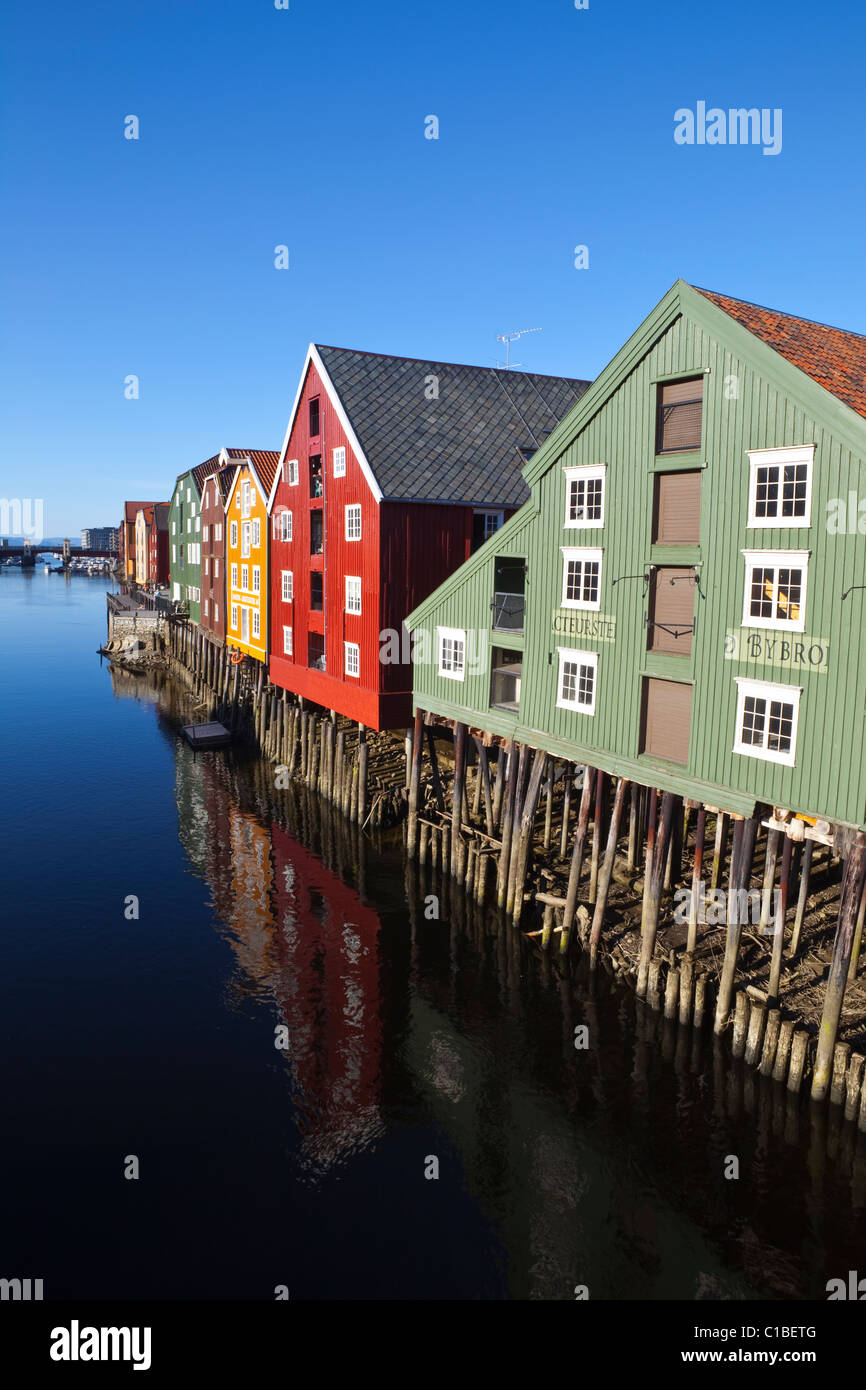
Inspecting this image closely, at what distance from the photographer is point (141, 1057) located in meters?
19.7

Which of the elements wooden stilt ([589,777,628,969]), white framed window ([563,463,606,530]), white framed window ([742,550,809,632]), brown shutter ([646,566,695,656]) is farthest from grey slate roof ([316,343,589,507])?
white framed window ([742,550,809,632])

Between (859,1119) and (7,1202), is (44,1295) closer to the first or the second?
(7,1202)

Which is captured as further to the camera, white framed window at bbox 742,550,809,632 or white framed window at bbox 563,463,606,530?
white framed window at bbox 563,463,606,530

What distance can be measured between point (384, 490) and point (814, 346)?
16.4m

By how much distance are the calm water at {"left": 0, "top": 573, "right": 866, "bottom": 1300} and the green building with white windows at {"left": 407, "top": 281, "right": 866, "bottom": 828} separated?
251 inches

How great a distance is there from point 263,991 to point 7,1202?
8271 millimetres

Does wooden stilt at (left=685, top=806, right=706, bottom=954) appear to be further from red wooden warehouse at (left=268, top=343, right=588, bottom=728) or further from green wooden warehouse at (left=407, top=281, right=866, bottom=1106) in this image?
red wooden warehouse at (left=268, top=343, right=588, bottom=728)

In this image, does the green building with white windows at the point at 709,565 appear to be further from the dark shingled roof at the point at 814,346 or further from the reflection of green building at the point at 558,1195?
the reflection of green building at the point at 558,1195

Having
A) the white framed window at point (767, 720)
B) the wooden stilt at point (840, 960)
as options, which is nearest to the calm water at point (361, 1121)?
the wooden stilt at point (840, 960)

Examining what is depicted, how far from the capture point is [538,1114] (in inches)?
697

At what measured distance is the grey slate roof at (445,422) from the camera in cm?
3291

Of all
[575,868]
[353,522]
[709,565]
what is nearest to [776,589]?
[709,565]

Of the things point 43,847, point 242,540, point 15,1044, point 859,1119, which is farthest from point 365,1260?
point 242,540

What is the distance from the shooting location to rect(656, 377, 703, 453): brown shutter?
60.4ft
